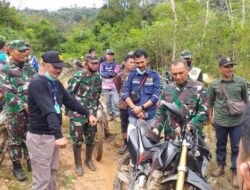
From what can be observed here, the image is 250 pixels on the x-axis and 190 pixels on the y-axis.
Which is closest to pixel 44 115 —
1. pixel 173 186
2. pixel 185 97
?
pixel 173 186

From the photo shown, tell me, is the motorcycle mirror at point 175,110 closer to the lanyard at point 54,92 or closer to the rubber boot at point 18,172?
the lanyard at point 54,92

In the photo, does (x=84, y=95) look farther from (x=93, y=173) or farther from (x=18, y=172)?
(x=18, y=172)

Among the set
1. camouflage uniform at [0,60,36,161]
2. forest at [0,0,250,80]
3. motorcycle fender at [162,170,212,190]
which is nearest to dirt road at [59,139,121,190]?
camouflage uniform at [0,60,36,161]

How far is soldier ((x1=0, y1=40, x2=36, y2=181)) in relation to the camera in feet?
15.8

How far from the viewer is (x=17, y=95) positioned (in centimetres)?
495

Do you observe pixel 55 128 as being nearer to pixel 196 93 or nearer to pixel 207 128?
pixel 196 93

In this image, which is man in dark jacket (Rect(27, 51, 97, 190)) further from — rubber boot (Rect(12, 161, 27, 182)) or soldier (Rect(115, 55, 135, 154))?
soldier (Rect(115, 55, 135, 154))

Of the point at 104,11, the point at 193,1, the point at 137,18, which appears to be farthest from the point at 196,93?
the point at 104,11

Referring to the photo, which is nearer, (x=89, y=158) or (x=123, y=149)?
(x=89, y=158)

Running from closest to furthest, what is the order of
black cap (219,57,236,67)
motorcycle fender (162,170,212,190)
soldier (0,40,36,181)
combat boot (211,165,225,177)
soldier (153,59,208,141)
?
motorcycle fender (162,170,212,190) → soldier (153,59,208,141) → soldier (0,40,36,181) → black cap (219,57,236,67) → combat boot (211,165,225,177)

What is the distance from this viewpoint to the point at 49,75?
386 centimetres

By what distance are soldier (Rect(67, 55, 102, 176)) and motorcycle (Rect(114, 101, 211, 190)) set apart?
1837 millimetres

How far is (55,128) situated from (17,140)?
5.81ft

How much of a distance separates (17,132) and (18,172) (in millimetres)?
602
